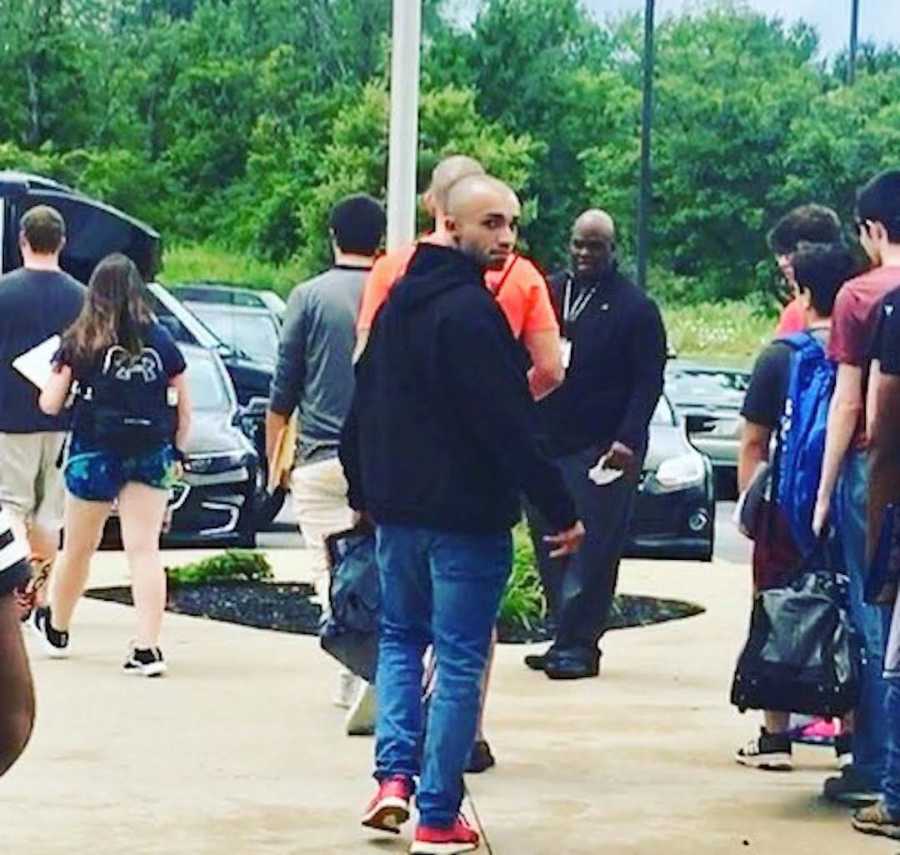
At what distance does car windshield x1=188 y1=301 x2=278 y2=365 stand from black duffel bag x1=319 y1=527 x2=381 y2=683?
15.9 m

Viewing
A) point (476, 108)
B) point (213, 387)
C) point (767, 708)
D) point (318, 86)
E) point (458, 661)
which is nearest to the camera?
point (458, 661)

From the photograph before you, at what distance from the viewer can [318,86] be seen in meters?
57.7

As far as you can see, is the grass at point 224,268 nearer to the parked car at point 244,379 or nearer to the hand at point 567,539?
the parked car at point 244,379

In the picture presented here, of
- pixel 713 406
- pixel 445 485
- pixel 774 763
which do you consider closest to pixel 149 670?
pixel 774 763

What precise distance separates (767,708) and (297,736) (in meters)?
1.88

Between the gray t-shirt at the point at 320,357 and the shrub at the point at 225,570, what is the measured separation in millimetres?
4393

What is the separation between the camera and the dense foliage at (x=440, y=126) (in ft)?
168

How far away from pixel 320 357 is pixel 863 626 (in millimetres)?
2351

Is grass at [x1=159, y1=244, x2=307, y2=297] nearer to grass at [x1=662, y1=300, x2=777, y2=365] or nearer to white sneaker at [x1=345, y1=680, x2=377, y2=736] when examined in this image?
grass at [x1=662, y1=300, x2=777, y2=365]

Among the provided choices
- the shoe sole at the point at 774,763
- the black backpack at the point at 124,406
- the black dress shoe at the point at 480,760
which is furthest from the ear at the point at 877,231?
the black backpack at the point at 124,406

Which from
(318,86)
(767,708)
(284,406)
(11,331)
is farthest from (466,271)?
(318,86)

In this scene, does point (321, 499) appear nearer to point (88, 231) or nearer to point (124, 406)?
point (124, 406)

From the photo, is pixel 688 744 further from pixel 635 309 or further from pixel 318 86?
pixel 318 86

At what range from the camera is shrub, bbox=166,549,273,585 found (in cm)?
1309
